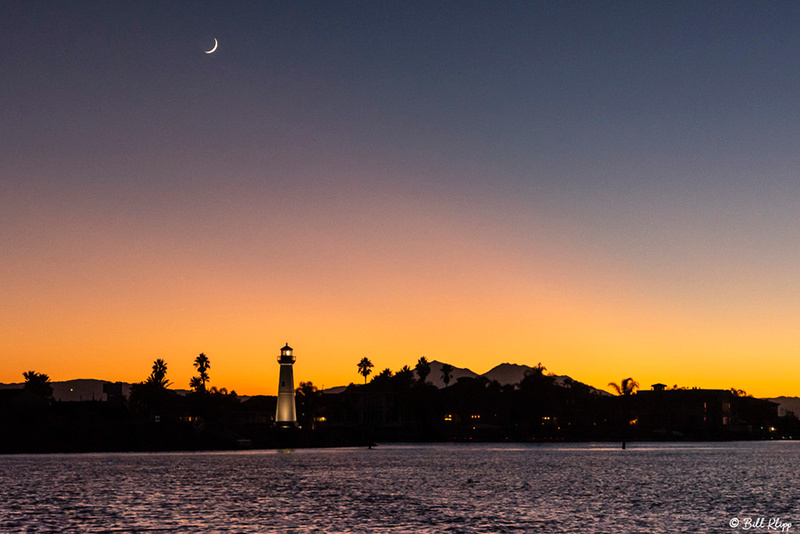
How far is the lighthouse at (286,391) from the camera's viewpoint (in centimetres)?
18538

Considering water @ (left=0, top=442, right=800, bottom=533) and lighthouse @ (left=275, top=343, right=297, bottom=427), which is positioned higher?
lighthouse @ (left=275, top=343, right=297, bottom=427)

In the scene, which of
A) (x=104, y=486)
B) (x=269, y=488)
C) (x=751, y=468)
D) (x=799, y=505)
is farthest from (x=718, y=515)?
(x=751, y=468)

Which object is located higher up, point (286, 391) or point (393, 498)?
point (286, 391)

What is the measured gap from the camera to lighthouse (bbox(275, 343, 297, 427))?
185 meters

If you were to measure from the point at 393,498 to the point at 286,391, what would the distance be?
10988 centimetres

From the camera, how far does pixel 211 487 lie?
91.7 meters

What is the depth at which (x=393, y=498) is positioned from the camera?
80438 millimetres

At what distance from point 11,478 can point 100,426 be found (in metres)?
90.5

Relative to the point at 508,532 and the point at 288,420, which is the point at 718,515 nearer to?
the point at 508,532

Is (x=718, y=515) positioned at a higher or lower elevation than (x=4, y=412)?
lower

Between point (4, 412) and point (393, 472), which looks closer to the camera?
point (393, 472)

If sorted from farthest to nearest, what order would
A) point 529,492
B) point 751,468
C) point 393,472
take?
point 751,468, point 393,472, point 529,492

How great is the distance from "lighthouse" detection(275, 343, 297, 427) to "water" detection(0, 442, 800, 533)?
56110 millimetres

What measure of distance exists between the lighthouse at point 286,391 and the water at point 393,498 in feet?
184
